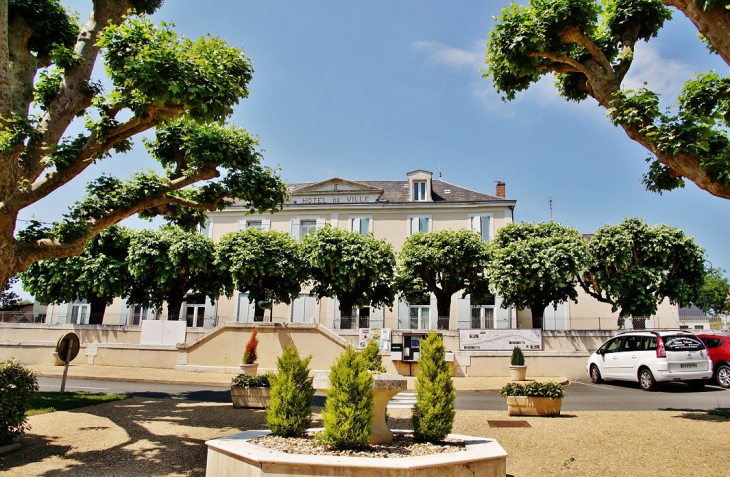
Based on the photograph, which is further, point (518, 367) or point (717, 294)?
point (717, 294)

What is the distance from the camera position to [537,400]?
33.8ft

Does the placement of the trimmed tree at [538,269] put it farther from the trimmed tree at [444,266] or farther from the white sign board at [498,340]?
the white sign board at [498,340]

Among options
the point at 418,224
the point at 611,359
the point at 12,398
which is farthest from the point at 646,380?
the point at 418,224

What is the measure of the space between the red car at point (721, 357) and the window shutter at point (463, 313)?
15.1m

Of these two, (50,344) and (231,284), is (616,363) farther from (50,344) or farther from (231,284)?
(50,344)

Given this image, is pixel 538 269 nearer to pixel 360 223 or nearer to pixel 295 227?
pixel 360 223

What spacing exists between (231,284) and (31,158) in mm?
19770

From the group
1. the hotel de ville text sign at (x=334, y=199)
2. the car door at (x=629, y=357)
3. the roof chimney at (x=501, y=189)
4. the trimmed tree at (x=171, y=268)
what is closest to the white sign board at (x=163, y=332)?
the trimmed tree at (x=171, y=268)

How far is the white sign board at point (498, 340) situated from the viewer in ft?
70.5

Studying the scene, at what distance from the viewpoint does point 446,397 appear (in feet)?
20.9

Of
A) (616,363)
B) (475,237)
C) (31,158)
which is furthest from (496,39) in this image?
(475,237)

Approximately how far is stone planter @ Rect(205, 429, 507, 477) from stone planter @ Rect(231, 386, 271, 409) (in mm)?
6016

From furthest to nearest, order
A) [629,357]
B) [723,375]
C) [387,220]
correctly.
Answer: [387,220]
[629,357]
[723,375]

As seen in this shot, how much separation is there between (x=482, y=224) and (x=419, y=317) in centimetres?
752
